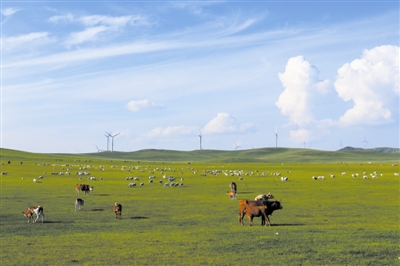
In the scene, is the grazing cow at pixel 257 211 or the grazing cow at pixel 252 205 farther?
the grazing cow at pixel 252 205

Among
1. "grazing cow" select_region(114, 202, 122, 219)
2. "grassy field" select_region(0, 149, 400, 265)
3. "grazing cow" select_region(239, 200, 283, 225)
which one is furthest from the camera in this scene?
"grazing cow" select_region(114, 202, 122, 219)

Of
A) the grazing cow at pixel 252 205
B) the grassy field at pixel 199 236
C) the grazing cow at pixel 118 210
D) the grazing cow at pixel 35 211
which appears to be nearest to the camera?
the grassy field at pixel 199 236

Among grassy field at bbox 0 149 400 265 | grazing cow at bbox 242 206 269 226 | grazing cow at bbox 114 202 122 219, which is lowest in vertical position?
grassy field at bbox 0 149 400 265

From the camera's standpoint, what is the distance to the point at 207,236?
25828 mm

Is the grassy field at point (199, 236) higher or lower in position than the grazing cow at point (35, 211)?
lower

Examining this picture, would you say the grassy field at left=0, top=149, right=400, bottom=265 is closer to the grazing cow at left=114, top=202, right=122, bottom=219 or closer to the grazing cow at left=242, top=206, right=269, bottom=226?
the grazing cow at left=114, top=202, right=122, bottom=219

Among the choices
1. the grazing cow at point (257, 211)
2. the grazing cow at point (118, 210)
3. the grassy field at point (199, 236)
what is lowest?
the grassy field at point (199, 236)

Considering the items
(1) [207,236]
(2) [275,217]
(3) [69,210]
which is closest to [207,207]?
(2) [275,217]

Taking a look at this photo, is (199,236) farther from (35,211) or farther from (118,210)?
(35,211)

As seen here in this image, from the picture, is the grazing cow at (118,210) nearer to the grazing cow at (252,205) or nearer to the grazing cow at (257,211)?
the grazing cow at (252,205)

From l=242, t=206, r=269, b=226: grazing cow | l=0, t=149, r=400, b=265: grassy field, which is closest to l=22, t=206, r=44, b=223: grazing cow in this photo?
l=0, t=149, r=400, b=265: grassy field

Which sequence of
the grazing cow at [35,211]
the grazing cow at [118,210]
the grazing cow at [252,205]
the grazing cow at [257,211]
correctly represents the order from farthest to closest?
the grazing cow at [118,210]
the grazing cow at [35,211]
the grazing cow at [252,205]
the grazing cow at [257,211]

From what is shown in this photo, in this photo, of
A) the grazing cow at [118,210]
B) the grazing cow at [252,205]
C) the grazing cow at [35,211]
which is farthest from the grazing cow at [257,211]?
the grazing cow at [35,211]

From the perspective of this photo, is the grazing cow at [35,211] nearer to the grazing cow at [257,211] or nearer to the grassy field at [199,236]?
the grassy field at [199,236]
